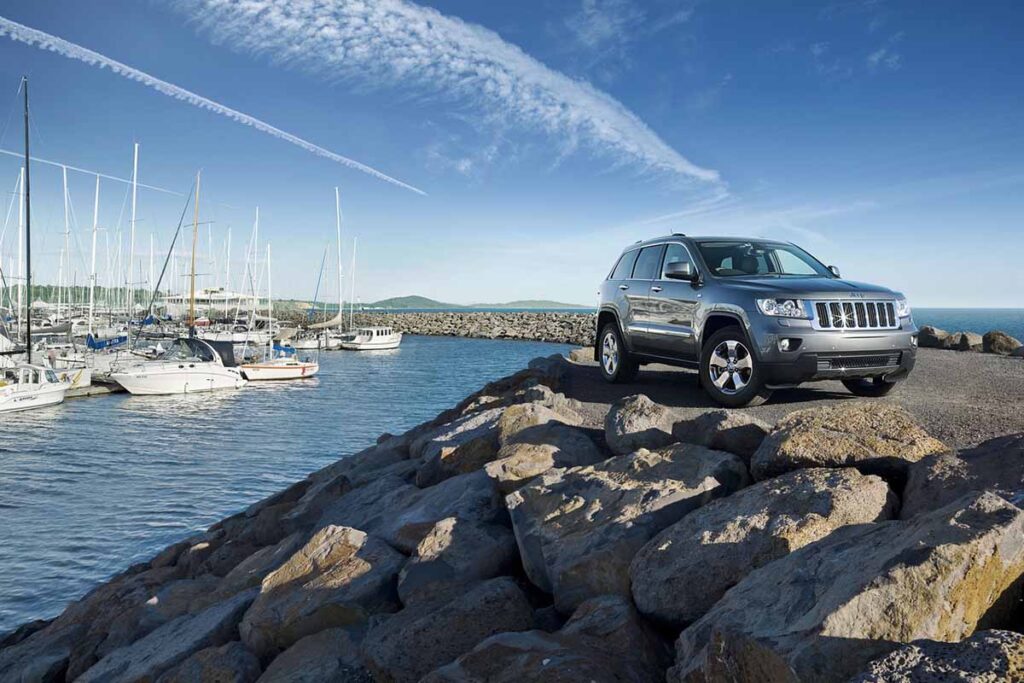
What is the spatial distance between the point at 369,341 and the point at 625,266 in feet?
192

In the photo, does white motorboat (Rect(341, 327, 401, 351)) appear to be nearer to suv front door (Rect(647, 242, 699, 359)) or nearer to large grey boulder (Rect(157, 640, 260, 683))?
suv front door (Rect(647, 242, 699, 359))

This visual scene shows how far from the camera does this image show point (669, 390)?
1009 centimetres

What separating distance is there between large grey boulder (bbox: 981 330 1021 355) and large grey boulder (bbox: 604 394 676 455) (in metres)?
12.0

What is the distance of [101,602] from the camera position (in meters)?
8.20

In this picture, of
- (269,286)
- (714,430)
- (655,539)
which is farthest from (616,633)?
(269,286)

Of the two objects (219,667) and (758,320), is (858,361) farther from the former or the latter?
(219,667)

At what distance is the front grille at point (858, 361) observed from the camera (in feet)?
25.4

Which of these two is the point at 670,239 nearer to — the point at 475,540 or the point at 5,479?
the point at 475,540

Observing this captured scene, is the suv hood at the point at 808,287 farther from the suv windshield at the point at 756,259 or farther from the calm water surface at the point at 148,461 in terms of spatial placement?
the calm water surface at the point at 148,461

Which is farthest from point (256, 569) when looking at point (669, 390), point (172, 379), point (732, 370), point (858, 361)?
point (172, 379)

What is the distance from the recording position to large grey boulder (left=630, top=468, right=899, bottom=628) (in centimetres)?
385

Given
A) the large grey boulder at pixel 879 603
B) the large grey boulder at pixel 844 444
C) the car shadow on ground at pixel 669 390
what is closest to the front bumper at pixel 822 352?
the car shadow on ground at pixel 669 390

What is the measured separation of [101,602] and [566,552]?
6.24 metres

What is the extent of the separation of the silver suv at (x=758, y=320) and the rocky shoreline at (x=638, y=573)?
1.95 m
